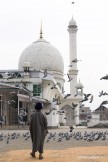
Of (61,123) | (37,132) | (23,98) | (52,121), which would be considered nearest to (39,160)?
(37,132)

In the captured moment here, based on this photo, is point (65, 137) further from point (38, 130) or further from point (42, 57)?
point (42, 57)

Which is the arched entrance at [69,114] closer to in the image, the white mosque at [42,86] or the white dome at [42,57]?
the white mosque at [42,86]

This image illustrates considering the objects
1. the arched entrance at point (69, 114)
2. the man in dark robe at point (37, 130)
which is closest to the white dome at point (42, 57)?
the arched entrance at point (69, 114)

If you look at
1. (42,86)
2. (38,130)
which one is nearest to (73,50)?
(42,86)

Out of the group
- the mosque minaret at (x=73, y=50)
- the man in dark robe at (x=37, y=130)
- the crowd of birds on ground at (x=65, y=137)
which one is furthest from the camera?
the mosque minaret at (x=73, y=50)

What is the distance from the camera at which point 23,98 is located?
4772 cm

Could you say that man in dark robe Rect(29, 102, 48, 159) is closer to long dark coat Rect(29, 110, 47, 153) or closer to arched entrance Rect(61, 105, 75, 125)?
long dark coat Rect(29, 110, 47, 153)

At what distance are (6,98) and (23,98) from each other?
346 centimetres

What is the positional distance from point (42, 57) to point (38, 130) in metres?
56.0

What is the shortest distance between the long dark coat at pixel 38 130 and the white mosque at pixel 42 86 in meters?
29.9

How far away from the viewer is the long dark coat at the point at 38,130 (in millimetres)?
12562

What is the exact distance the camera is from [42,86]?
57281mm

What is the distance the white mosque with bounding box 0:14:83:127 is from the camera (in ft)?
163

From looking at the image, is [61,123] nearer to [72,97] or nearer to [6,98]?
[72,97]
